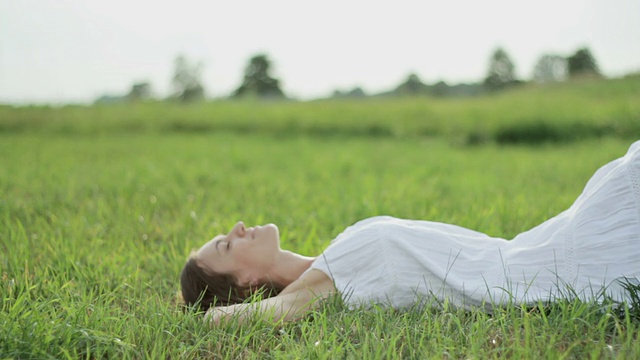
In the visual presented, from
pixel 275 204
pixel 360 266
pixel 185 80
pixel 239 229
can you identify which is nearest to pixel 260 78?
pixel 185 80

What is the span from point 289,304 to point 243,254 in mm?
396

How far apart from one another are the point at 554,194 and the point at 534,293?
2.95m

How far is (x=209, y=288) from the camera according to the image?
261cm

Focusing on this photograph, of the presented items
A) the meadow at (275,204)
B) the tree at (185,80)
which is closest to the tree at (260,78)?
the tree at (185,80)

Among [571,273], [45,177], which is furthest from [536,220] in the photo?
[45,177]

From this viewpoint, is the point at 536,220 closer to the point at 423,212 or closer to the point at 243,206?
the point at 423,212

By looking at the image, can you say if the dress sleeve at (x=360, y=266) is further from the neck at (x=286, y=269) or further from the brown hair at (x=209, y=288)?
the brown hair at (x=209, y=288)

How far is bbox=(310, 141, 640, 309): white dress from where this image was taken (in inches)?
87.4

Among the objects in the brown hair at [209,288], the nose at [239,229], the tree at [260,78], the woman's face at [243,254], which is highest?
the tree at [260,78]

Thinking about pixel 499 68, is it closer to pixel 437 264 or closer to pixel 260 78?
pixel 260 78

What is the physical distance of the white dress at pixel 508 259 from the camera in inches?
87.4

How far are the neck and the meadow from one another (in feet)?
1.11

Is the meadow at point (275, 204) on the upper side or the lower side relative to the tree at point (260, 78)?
lower

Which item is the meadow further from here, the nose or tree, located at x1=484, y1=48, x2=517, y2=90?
tree, located at x1=484, y1=48, x2=517, y2=90
